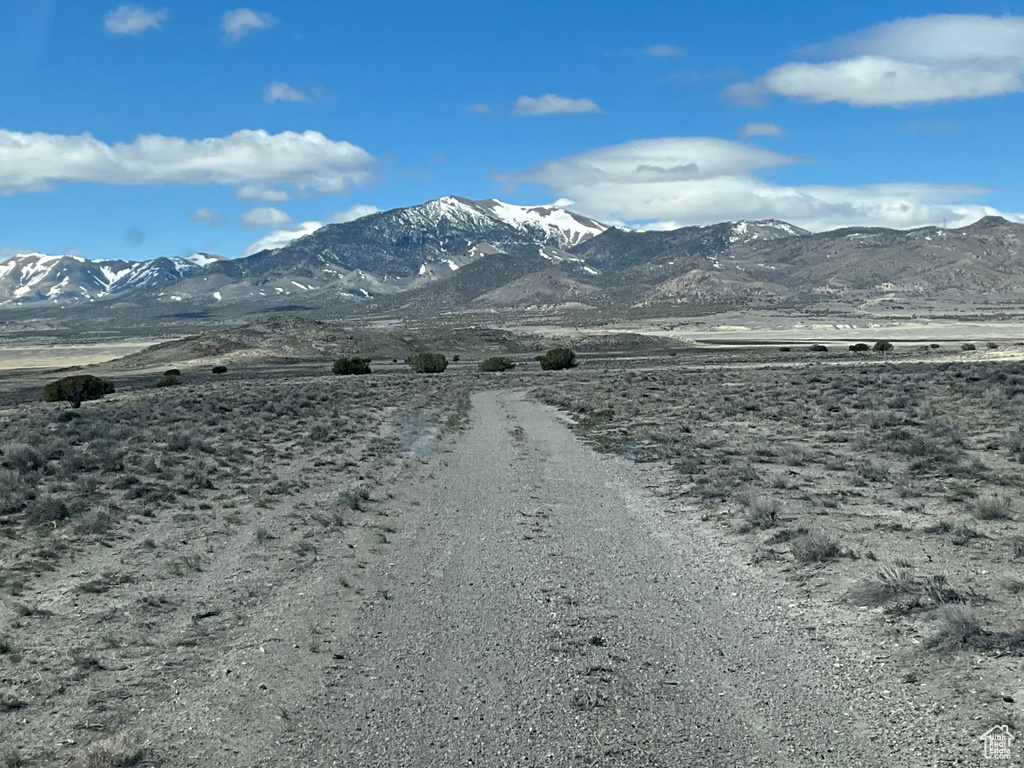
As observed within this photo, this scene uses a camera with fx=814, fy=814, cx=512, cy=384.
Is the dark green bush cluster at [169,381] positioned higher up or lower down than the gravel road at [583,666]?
lower down

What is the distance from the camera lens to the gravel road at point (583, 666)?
6613 millimetres

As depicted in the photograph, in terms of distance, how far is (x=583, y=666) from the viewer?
8.22m

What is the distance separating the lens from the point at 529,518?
15430 mm

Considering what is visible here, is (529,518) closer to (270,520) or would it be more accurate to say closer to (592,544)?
(592,544)

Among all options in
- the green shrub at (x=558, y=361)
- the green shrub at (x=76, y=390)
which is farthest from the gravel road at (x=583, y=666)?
the green shrub at (x=558, y=361)

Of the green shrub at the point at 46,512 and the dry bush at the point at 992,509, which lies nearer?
the dry bush at the point at 992,509

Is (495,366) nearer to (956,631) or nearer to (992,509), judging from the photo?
(992,509)

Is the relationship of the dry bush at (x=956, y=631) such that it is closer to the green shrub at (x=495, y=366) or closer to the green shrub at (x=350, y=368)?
the green shrub at (x=350, y=368)

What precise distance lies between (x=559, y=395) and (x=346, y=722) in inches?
1479

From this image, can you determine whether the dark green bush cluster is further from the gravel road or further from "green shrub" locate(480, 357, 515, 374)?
the gravel road

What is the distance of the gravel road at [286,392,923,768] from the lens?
6613mm

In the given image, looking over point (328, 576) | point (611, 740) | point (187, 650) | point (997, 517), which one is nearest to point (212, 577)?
point (328, 576)

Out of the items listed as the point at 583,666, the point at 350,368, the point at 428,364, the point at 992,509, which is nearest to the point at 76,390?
the point at 350,368

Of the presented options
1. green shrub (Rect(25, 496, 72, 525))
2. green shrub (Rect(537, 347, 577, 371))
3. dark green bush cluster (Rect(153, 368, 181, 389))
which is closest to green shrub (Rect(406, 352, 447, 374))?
green shrub (Rect(537, 347, 577, 371))
